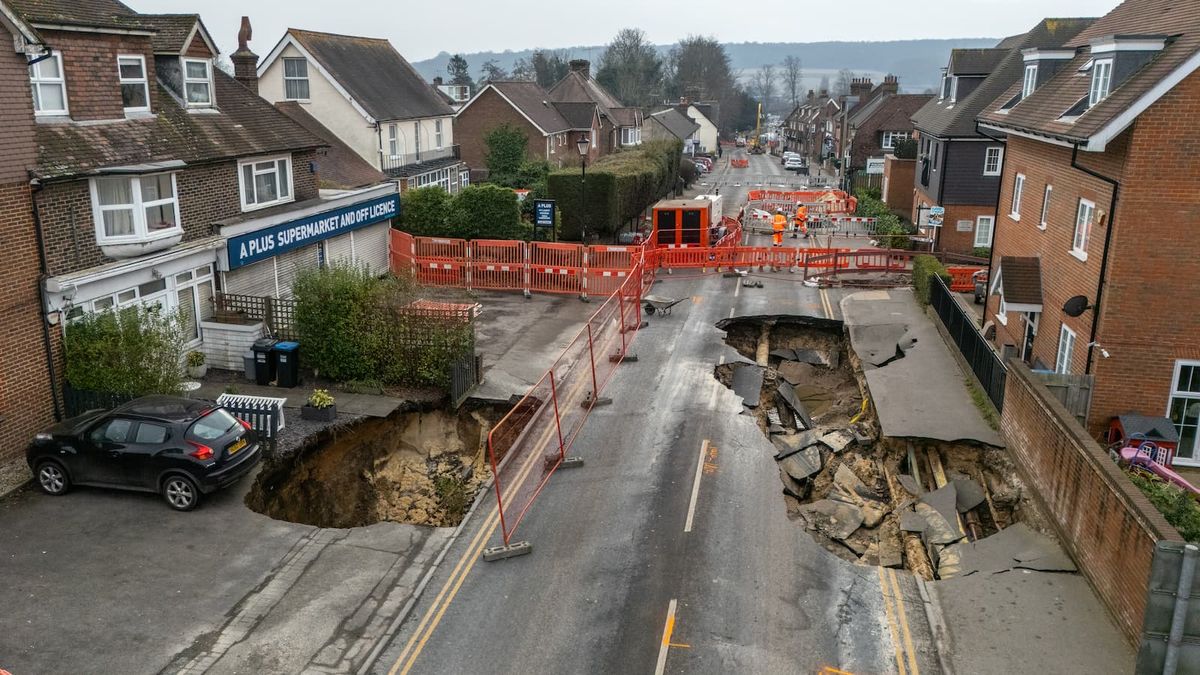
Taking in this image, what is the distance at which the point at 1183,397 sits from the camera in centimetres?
1576

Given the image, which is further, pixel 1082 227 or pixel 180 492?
pixel 1082 227

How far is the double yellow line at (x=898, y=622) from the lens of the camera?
10.3 meters

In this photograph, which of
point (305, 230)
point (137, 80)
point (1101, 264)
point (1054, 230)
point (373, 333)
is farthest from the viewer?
point (305, 230)

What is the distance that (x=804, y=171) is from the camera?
93.5 m

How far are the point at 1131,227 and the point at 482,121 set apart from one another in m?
46.1

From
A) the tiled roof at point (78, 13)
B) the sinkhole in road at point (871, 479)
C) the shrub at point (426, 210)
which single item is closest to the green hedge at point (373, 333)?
the tiled roof at point (78, 13)

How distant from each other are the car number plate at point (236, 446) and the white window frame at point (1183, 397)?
16492 mm

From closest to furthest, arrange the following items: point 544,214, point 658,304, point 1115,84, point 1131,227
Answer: point 1131,227 → point 1115,84 → point 658,304 → point 544,214

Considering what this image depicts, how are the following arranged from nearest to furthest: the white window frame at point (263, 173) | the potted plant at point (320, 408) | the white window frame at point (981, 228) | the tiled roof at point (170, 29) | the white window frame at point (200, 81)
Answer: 1. the potted plant at point (320, 408)
2. the tiled roof at point (170, 29)
3. the white window frame at point (200, 81)
4. the white window frame at point (263, 173)
5. the white window frame at point (981, 228)

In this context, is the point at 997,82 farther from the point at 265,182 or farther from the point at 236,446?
the point at 236,446

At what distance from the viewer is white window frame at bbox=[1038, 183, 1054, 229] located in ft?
63.4

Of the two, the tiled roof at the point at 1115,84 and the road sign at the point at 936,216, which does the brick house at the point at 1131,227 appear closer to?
the tiled roof at the point at 1115,84

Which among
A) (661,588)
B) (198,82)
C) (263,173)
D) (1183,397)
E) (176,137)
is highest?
(198,82)

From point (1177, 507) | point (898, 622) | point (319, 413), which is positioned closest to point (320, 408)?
point (319, 413)
